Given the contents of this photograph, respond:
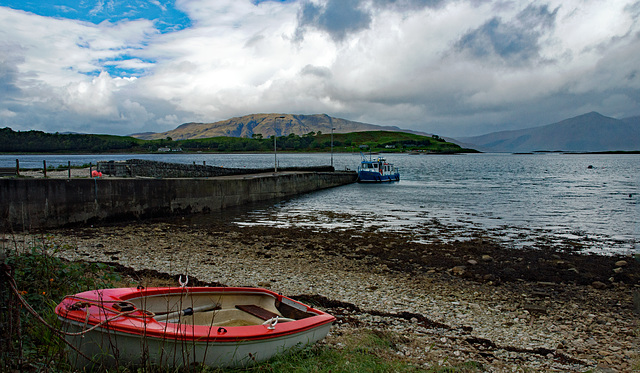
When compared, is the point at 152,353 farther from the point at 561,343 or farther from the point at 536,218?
the point at 536,218

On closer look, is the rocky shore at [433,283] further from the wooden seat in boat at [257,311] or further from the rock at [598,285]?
the wooden seat in boat at [257,311]

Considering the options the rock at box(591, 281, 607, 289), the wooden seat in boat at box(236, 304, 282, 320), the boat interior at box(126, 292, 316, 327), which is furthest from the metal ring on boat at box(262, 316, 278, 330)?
the rock at box(591, 281, 607, 289)

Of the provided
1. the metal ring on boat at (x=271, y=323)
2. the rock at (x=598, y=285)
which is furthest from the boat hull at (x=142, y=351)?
the rock at (x=598, y=285)

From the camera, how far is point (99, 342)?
5.15 metres

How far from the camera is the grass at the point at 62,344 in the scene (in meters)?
4.64

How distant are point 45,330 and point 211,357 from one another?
2.40m

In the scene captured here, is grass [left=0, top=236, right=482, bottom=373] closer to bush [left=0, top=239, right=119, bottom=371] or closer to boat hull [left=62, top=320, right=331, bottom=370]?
bush [left=0, top=239, right=119, bottom=371]

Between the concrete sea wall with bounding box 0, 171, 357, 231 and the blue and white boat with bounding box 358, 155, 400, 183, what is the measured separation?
31.7 m

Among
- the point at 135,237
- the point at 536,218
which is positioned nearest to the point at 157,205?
the point at 135,237

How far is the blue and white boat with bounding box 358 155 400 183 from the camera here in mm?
59156

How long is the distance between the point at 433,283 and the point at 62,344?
8.42 metres

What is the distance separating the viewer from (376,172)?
59312 millimetres

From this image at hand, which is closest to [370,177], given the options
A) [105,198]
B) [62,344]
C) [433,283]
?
[105,198]

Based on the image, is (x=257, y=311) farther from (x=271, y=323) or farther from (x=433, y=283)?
(x=433, y=283)
